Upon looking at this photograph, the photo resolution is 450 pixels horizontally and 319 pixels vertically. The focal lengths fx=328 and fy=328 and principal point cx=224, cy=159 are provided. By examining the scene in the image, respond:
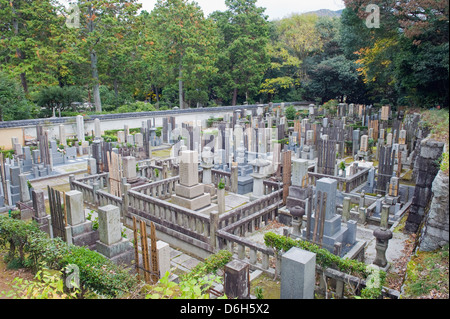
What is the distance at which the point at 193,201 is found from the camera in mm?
10805

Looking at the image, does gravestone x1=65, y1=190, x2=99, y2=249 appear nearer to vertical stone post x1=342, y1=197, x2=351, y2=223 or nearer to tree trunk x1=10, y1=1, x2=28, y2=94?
vertical stone post x1=342, y1=197, x2=351, y2=223

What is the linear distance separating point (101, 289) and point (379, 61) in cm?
2644

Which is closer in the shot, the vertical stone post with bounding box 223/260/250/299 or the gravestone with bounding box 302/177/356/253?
the vertical stone post with bounding box 223/260/250/299

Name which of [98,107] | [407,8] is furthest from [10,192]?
[98,107]

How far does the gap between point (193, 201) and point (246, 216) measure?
206 centimetres

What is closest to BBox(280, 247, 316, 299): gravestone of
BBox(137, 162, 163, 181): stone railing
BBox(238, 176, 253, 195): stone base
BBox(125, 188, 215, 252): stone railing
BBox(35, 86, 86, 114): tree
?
BBox(125, 188, 215, 252): stone railing

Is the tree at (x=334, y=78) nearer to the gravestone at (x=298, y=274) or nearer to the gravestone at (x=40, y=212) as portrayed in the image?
the gravestone at (x=40, y=212)

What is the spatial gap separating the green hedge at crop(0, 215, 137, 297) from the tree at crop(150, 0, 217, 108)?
2975cm

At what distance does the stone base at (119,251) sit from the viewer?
734 cm

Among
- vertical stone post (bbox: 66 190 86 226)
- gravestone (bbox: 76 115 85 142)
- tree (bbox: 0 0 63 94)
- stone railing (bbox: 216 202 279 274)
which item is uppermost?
tree (bbox: 0 0 63 94)

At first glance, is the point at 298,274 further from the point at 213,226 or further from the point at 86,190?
the point at 86,190

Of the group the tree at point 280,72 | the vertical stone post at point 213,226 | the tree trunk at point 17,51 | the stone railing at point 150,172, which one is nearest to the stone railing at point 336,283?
the vertical stone post at point 213,226

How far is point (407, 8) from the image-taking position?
47.8 feet

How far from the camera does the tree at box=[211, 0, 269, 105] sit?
38.1m
